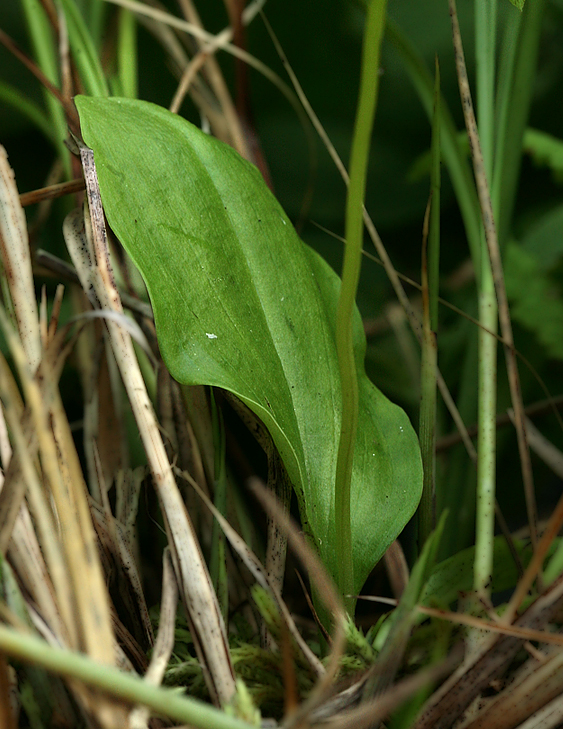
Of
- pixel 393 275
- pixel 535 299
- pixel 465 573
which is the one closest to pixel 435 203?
pixel 393 275

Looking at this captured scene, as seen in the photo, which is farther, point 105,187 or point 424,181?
point 424,181

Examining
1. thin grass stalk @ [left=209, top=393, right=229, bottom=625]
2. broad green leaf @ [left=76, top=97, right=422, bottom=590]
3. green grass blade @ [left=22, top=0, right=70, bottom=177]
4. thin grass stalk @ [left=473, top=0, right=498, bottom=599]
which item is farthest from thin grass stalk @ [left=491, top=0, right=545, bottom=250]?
green grass blade @ [left=22, top=0, right=70, bottom=177]

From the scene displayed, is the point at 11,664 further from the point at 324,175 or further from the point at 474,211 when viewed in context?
the point at 324,175

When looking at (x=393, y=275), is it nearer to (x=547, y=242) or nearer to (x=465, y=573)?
(x=465, y=573)

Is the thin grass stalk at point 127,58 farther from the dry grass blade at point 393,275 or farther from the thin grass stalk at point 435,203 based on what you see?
the thin grass stalk at point 435,203

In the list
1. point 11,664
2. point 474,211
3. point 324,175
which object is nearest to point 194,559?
point 11,664
